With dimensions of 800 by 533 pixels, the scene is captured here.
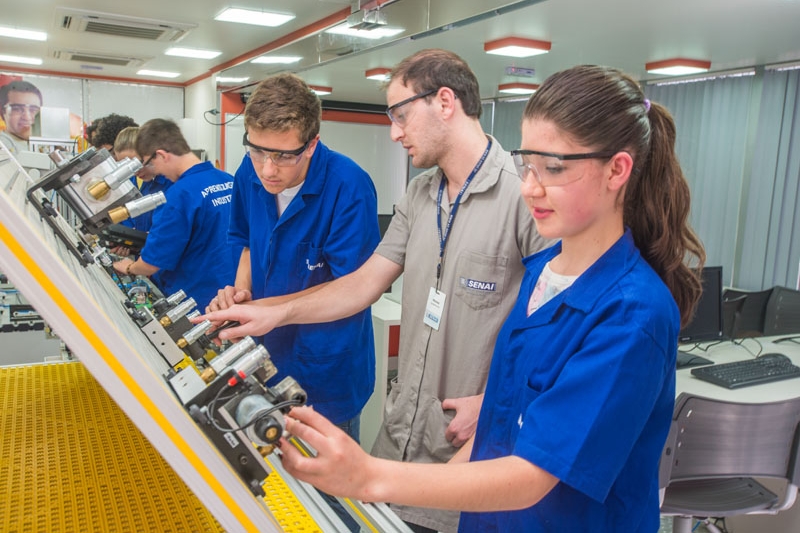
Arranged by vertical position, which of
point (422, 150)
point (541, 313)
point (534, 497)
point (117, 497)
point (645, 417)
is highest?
point (422, 150)

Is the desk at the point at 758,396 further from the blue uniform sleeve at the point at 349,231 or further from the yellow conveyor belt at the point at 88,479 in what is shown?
the yellow conveyor belt at the point at 88,479

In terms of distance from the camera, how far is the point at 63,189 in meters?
1.13

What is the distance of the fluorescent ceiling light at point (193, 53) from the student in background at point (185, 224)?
5.61 metres

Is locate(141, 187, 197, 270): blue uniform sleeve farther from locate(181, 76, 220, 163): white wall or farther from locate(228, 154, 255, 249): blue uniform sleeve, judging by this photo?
locate(181, 76, 220, 163): white wall

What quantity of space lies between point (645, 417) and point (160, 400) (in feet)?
2.17

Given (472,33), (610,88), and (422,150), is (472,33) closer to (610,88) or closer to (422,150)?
(422,150)

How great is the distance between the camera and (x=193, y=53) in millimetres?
8391

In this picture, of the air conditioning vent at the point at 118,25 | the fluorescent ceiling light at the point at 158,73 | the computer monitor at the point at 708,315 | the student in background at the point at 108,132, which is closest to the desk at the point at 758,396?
the computer monitor at the point at 708,315

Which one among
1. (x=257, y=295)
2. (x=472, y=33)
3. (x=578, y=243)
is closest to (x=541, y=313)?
(x=578, y=243)

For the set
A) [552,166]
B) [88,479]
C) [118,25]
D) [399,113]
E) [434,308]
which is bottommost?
[88,479]

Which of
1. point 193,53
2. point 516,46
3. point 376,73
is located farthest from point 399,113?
point 193,53

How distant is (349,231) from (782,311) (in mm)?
3422

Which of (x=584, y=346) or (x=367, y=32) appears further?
(x=367, y=32)

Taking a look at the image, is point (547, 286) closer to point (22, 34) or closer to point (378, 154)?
point (22, 34)
